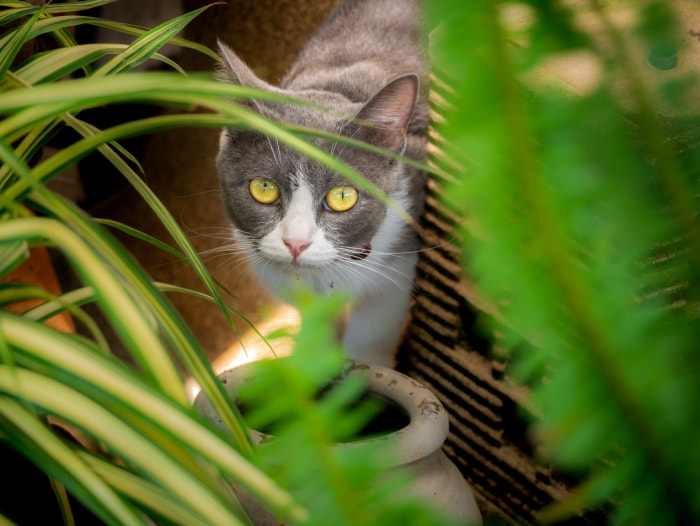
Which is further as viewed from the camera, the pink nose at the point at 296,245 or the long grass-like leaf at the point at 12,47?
the pink nose at the point at 296,245

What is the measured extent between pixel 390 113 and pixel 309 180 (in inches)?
6.7

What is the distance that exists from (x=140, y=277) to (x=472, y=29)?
397 mm

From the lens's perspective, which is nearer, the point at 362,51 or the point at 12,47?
the point at 12,47

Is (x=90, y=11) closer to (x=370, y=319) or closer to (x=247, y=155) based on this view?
(x=247, y=155)

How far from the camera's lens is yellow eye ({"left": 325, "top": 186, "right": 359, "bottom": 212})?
1.08 m

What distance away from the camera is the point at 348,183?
1077 mm

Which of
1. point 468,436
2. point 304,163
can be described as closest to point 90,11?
point 304,163

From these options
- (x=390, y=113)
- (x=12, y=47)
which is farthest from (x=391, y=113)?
(x=12, y=47)

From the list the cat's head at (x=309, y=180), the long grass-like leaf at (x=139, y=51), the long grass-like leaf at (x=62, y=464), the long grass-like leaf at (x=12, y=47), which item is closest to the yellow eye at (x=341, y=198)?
the cat's head at (x=309, y=180)

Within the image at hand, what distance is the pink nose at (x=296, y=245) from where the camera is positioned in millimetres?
1032

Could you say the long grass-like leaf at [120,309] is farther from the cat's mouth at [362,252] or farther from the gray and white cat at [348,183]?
the cat's mouth at [362,252]

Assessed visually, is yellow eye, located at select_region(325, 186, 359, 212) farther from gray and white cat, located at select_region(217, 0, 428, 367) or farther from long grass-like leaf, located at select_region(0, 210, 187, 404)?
long grass-like leaf, located at select_region(0, 210, 187, 404)

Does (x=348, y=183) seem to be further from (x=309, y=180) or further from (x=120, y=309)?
(x=120, y=309)

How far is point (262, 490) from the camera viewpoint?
28cm
